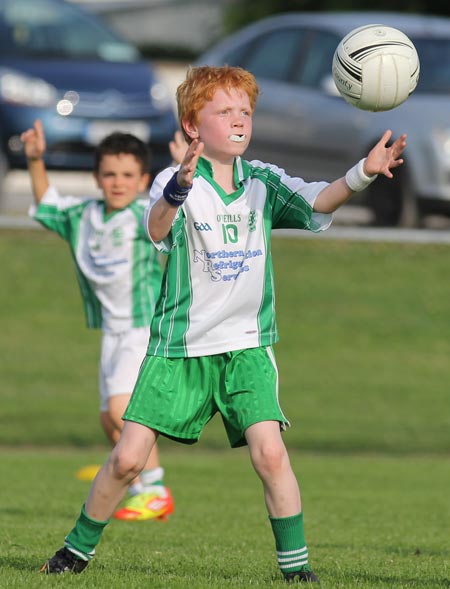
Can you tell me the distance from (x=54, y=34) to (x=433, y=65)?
4268mm

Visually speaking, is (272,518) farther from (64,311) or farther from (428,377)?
(64,311)

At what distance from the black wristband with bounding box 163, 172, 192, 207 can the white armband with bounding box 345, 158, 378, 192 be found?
642mm

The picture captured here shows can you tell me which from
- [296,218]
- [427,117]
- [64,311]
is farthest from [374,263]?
[296,218]

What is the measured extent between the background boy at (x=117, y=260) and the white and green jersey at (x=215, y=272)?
8.23ft

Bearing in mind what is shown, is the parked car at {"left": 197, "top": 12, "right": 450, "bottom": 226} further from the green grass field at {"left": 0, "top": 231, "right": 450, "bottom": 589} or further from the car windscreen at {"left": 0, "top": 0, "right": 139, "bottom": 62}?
the car windscreen at {"left": 0, "top": 0, "right": 139, "bottom": 62}

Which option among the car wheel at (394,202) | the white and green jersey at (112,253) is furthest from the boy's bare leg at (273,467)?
the car wheel at (394,202)

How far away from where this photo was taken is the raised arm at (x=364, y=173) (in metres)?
5.73

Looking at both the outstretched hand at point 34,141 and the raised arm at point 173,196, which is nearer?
the raised arm at point 173,196

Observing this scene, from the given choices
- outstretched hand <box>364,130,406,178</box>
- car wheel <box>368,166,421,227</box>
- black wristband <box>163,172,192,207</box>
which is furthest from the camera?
car wheel <box>368,166,421,227</box>

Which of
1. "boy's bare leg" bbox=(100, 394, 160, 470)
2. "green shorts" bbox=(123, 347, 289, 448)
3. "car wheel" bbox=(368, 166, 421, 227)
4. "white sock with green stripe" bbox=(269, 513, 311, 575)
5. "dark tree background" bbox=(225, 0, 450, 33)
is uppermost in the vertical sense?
"dark tree background" bbox=(225, 0, 450, 33)

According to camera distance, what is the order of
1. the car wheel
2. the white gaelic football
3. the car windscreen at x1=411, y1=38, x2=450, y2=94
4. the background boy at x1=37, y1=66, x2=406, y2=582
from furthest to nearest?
the car windscreen at x1=411, y1=38, x2=450, y2=94 → the car wheel → the white gaelic football → the background boy at x1=37, y1=66, x2=406, y2=582

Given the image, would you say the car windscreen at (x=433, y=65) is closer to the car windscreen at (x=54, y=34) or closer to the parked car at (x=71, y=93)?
the parked car at (x=71, y=93)

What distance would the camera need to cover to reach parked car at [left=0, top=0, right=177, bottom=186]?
15.8 meters

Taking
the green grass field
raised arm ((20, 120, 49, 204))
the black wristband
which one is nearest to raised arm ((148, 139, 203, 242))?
the black wristband
